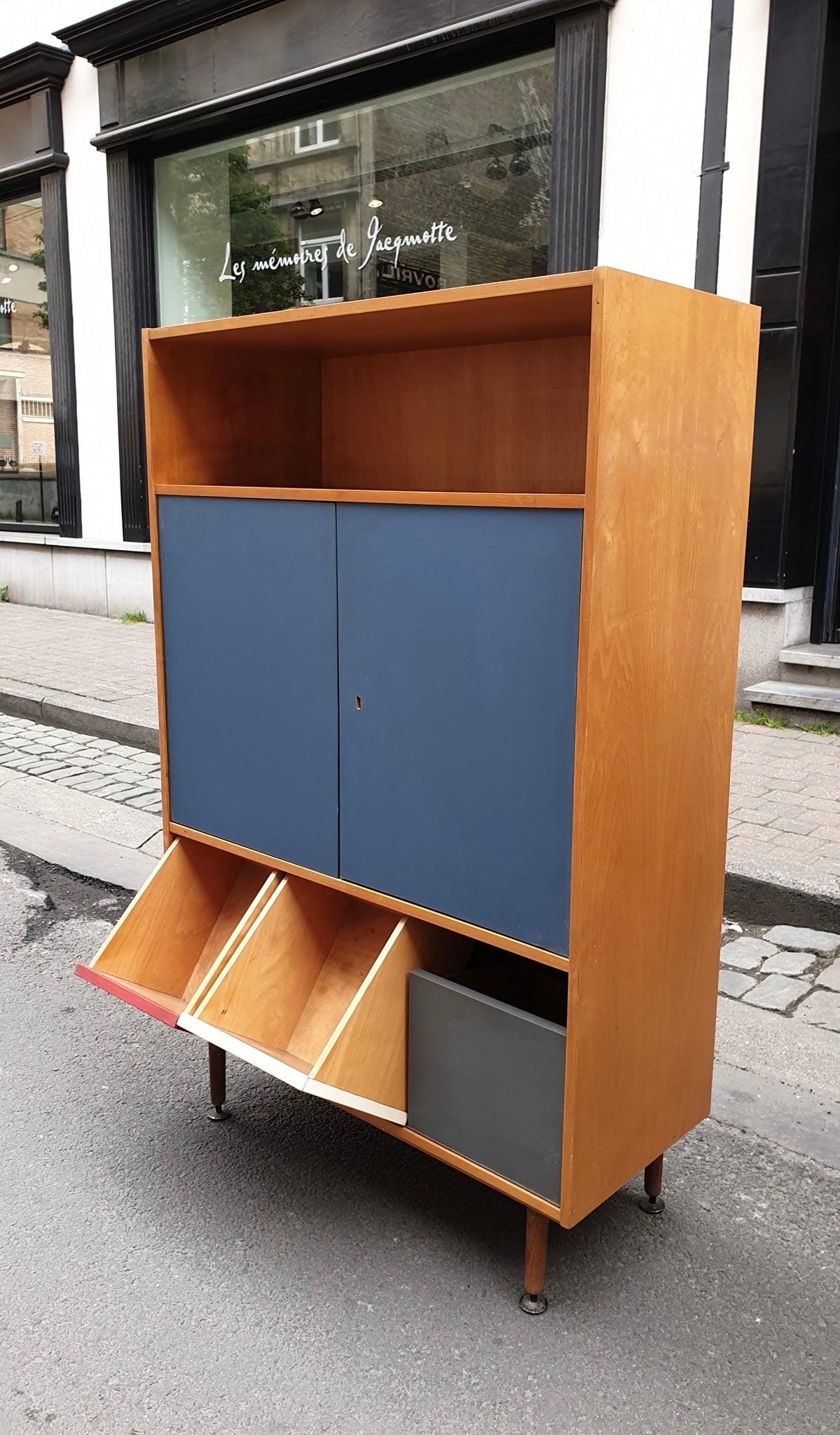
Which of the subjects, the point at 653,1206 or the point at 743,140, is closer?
the point at 653,1206

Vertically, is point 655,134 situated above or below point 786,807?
above

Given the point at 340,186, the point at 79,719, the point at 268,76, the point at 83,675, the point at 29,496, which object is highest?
the point at 268,76

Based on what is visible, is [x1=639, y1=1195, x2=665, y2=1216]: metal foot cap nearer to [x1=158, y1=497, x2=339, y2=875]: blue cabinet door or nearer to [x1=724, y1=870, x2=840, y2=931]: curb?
[x1=158, y1=497, x2=339, y2=875]: blue cabinet door

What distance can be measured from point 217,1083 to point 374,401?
5.95ft

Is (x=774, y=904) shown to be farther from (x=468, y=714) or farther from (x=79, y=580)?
(x=79, y=580)

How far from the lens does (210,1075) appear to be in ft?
10.0

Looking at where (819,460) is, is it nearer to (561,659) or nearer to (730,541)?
(730,541)

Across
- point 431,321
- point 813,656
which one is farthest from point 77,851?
point 813,656

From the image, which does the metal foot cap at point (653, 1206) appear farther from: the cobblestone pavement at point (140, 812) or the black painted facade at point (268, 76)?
the black painted facade at point (268, 76)

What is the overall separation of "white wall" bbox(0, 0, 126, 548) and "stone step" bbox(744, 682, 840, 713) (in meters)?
6.41

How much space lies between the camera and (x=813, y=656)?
657 cm

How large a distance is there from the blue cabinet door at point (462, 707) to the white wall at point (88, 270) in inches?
348

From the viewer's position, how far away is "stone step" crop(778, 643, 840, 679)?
6496 millimetres

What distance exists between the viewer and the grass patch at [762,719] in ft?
21.4
